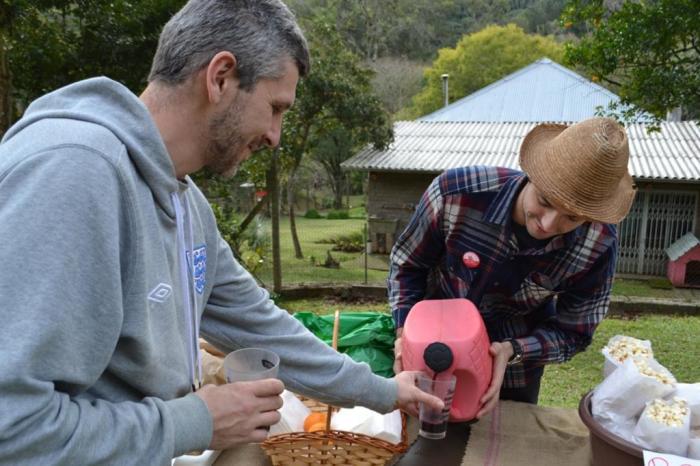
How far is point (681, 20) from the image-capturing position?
519 cm

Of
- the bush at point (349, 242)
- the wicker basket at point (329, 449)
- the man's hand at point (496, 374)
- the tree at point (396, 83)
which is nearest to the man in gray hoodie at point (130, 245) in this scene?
the wicker basket at point (329, 449)

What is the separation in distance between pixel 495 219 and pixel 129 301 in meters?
1.42

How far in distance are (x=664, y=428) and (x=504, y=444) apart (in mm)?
531

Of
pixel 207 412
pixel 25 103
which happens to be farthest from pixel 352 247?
pixel 207 412

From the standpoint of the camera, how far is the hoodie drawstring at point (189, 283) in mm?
1239

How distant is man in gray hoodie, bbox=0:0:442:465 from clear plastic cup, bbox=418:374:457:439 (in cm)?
59

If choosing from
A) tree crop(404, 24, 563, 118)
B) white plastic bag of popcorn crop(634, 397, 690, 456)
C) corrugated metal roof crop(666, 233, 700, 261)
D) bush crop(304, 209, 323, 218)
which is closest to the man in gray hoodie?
white plastic bag of popcorn crop(634, 397, 690, 456)

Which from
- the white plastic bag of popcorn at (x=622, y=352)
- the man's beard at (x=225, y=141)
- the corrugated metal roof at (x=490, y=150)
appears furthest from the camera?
the corrugated metal roof at (x=490, y=150)

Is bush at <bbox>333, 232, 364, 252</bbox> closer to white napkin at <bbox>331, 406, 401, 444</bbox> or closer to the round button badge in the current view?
the round button badge

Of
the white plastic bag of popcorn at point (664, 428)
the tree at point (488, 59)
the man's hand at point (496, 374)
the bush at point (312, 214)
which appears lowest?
the bush at point (312, 214)

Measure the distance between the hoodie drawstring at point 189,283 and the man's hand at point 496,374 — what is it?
0.88m

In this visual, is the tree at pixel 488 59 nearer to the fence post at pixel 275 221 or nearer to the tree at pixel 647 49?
the fence post at pixel 275 221

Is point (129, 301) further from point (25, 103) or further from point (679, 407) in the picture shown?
point (25, 103)

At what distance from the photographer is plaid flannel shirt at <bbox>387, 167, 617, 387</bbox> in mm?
2061
